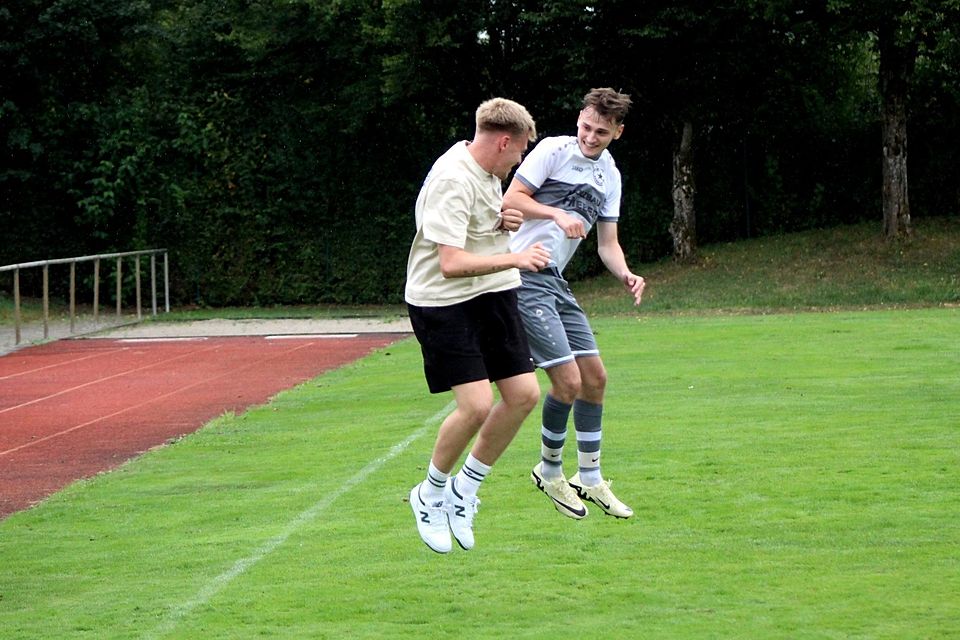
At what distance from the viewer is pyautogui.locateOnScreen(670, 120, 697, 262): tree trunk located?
95.4 feet

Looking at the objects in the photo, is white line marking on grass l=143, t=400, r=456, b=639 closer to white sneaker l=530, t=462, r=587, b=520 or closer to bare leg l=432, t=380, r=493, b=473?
bare leg l=432, t=380, r=493, b=473

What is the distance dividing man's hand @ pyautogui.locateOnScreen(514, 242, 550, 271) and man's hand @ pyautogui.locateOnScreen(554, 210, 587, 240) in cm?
56

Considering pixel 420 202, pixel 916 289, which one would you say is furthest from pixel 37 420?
pixel 916 289

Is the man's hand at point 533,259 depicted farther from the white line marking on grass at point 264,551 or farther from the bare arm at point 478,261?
the white line marking on grass at point 264,551

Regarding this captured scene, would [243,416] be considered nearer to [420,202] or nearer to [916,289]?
[420,202]

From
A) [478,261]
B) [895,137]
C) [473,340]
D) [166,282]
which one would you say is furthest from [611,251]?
[166,282]

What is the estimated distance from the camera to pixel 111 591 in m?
7.08

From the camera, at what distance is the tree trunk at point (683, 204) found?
29.1m

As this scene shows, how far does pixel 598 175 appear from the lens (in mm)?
7695

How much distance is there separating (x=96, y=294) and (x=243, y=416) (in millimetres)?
12766

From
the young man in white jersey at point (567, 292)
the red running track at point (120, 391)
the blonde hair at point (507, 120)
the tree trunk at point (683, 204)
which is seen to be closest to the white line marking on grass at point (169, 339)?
the red running track at point (120, 391)

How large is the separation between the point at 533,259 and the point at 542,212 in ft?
2.83

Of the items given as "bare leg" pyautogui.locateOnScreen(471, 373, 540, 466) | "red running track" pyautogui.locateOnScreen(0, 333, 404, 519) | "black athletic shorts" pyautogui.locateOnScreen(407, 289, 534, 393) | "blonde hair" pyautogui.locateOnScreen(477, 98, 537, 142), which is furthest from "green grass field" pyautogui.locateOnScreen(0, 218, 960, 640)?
"blonde hair" pyautogui.locateOnScreen(477, 98, 537, 142)

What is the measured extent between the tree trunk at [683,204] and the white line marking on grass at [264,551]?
18.3 meters
